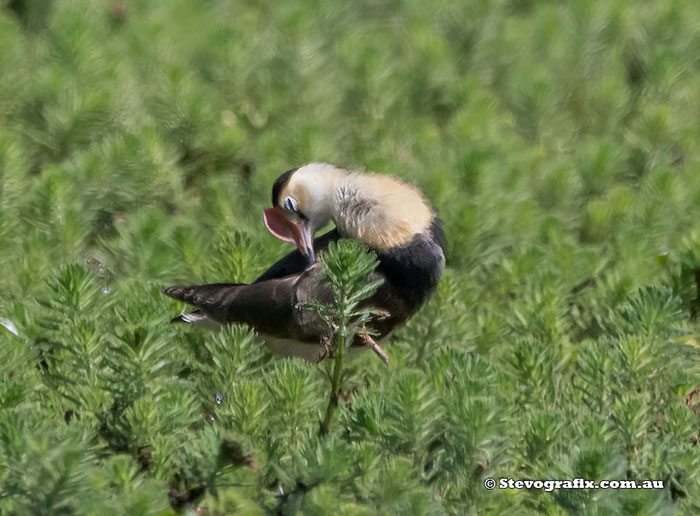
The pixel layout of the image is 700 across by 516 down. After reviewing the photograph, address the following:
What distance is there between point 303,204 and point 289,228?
12cm

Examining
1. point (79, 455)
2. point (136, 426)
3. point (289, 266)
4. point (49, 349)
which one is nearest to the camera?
point (79, 455)

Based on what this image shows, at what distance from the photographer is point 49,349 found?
12.9 feet

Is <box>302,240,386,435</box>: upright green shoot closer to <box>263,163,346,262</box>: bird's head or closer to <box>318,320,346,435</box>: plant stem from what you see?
<box>318,320,346,435</box>: plant stem

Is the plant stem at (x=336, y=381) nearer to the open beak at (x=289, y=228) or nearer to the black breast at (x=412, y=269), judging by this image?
the black breast at (x=412, y=269)

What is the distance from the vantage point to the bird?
3.90 m

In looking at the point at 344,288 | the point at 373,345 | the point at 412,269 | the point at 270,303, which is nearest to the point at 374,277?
A: the point at 412,269

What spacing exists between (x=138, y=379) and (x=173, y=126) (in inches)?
92.7

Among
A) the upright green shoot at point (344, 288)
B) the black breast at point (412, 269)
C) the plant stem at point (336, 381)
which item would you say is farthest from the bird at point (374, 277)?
the upright green shoot at point (344, 288)

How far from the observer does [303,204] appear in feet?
14.4

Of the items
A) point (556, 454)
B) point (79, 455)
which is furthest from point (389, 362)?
point (79, 455)

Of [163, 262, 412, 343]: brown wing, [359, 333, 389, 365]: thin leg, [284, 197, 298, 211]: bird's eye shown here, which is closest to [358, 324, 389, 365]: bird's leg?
[359, 333, 389, 365]: thin leg

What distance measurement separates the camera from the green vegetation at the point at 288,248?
3078 mm

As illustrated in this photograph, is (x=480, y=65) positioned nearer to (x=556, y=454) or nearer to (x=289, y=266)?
(x=289, y=266)

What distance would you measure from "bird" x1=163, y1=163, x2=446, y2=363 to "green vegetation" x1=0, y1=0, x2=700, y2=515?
0.44 feet
